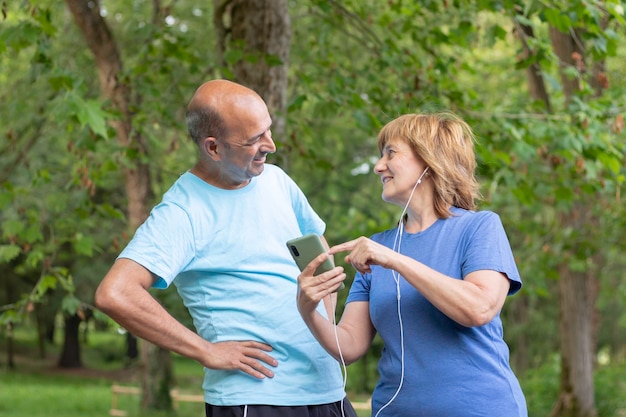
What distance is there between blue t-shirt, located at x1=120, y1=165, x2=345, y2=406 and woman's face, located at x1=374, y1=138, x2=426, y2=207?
432mm

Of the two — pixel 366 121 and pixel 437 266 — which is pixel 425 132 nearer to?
pixel 437 266

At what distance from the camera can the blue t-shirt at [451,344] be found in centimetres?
262

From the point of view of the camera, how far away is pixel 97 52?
32.0 ft

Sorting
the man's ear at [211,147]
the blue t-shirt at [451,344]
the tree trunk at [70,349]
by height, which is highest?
the man's ear at [211,147]

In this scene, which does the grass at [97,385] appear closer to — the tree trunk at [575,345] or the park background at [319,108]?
the park background at [319,108]

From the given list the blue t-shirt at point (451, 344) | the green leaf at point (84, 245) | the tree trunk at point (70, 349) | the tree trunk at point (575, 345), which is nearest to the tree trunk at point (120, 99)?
the green leaf at point (84, 245)

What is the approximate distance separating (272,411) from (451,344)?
0.62 metres

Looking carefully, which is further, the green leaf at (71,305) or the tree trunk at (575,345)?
the tree trunk at (575,345)

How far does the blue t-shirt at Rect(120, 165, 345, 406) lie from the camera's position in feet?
9.42

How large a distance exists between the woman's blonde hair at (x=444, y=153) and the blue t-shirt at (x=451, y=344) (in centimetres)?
8

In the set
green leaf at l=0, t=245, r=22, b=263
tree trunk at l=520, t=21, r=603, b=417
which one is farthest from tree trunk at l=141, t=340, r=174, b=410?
green leaf at l=0, t=245, r=22, b=263

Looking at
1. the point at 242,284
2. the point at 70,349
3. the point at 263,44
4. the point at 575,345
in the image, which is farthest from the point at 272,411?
the point at 70,349

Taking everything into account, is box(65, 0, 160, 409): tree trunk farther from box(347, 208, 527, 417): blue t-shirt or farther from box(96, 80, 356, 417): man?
box(347, 208, 527, 417): blue t-shirt

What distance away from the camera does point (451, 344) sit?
2648mm
